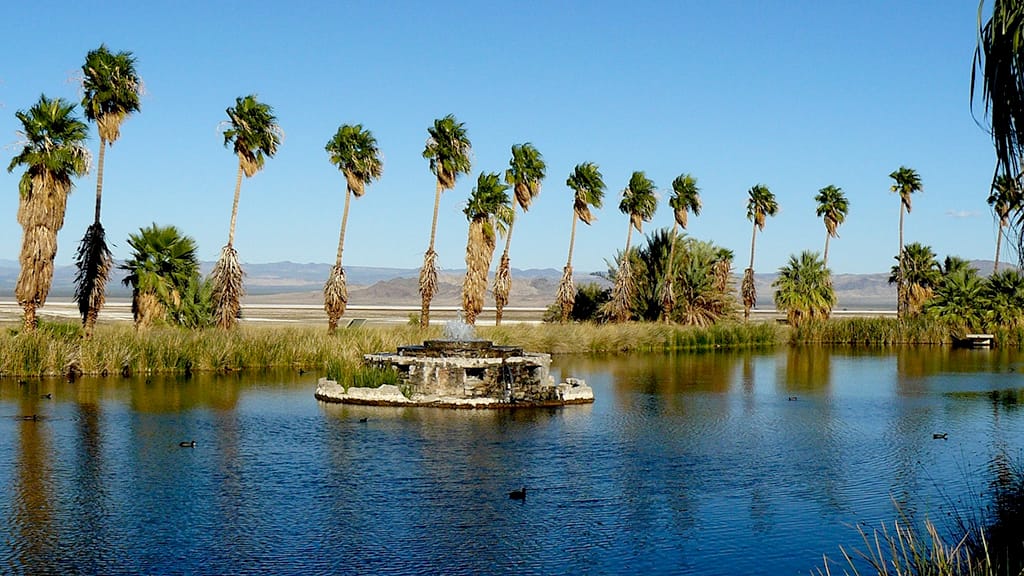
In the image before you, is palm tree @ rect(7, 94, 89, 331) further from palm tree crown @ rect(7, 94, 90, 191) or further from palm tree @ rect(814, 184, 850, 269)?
palm tree @ rect(814, 184, 850, 269)

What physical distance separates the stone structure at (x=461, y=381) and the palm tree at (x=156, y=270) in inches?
551

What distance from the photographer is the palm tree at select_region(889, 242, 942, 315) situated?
72.0 m

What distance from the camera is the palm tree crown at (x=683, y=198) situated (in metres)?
65.2

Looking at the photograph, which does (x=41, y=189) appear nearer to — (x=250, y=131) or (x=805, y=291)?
(x=250, y=131)

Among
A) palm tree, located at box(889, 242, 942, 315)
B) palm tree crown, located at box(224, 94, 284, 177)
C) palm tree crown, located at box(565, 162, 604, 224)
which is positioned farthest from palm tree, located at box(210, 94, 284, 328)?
palm tree, located at box(889, 242, 942, 315)

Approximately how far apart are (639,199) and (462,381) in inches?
1469

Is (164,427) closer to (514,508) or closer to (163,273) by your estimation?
(514,508)

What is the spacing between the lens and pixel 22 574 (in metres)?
11.6

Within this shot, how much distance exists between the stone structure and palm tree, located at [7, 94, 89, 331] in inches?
505

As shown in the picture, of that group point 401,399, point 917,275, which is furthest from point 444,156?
point 917,275

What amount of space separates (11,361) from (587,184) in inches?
1416

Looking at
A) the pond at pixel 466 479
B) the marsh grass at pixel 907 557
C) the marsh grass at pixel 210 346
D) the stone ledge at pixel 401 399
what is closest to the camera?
the marsh grass at pixel 907 557

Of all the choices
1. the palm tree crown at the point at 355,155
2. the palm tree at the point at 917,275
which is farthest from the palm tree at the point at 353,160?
the palm tree at the point at 917,275

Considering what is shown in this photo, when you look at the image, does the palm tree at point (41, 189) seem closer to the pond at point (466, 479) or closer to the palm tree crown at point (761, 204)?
the pond at point (466, 479)
